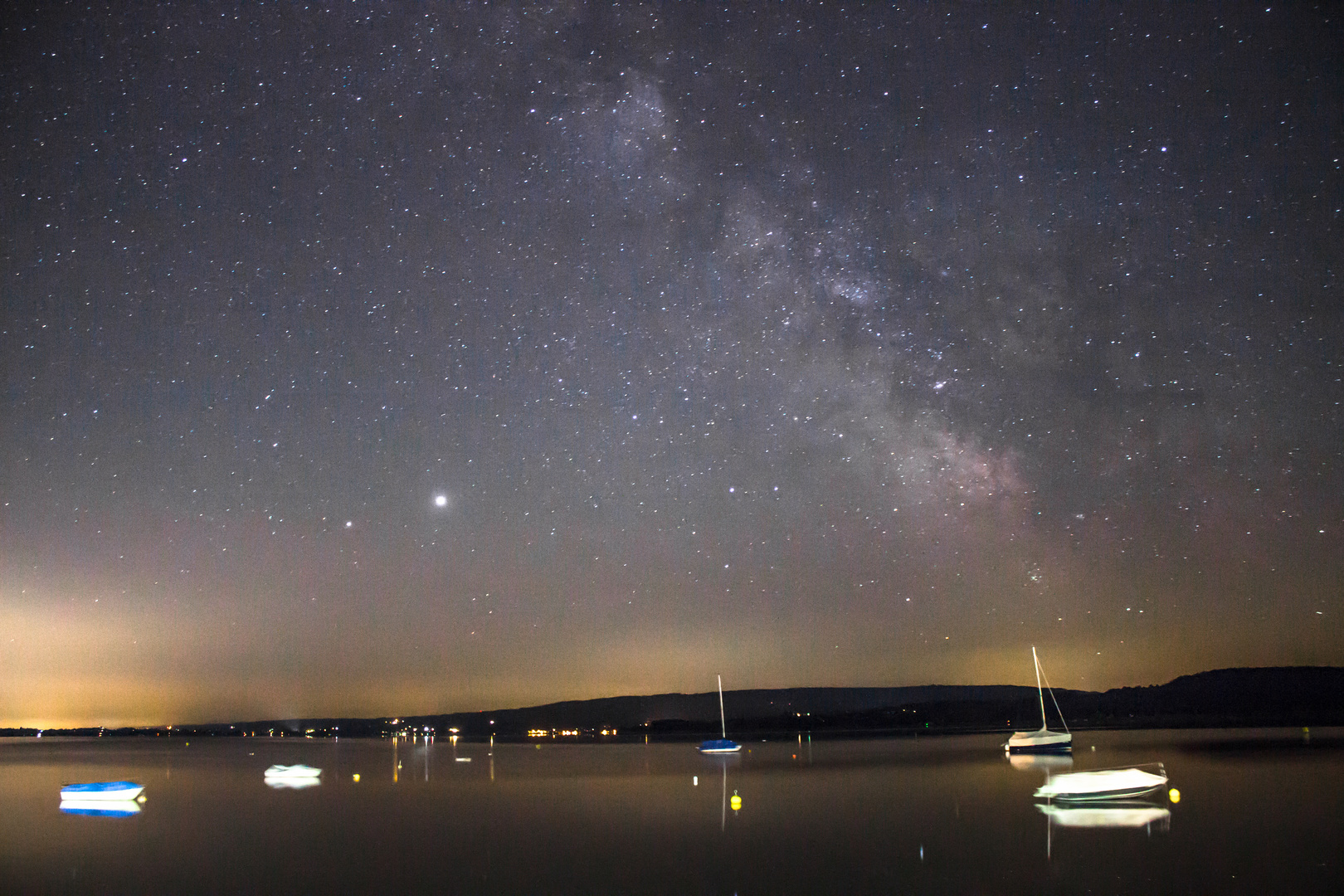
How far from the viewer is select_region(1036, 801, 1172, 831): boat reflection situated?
39.5m

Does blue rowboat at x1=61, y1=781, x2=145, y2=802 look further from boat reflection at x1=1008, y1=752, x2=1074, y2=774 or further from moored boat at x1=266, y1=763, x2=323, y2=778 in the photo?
boat reflection at x1=1008, y1=752, x2=1074, y2=774

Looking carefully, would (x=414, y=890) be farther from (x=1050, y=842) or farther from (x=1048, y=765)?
(x=1048, y=765)

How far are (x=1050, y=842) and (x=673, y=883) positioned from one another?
15.2 meters

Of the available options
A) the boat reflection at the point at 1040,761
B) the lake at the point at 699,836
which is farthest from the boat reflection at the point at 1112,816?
the boat reflection at the point at 1040,761

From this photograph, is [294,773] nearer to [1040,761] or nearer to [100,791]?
[100,791]

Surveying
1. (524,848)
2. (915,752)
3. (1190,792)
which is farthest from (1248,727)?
(524,848)

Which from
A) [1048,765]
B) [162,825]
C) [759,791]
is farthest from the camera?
[1048,765]

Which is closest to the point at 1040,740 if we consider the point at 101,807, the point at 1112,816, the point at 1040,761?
the point at 1040,761

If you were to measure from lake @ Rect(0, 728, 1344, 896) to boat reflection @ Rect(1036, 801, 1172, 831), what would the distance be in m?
0.29

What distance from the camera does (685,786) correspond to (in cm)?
6312

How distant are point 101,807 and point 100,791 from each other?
13.8ft

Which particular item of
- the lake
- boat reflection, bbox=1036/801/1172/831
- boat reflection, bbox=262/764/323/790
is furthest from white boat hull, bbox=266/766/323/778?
boat reflection, bbox=1036/801/1172/831

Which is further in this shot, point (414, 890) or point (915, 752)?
point (915, 752)

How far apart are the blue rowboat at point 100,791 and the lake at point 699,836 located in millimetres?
1791
